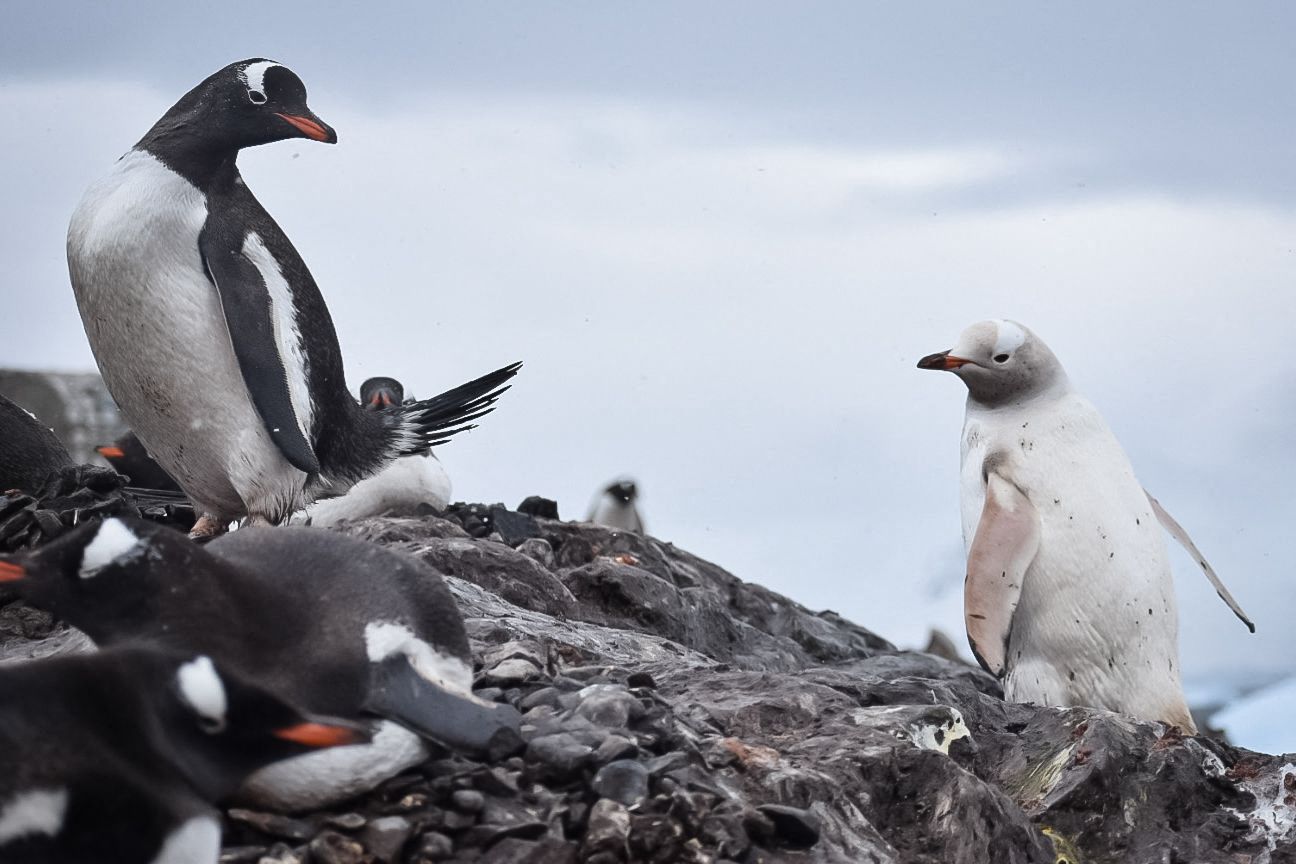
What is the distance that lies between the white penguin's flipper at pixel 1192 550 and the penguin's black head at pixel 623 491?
6073 millimetres

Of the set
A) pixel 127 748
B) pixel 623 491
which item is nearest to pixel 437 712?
pixel 127 748

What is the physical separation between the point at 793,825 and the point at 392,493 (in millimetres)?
4328

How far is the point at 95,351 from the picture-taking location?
239 inches

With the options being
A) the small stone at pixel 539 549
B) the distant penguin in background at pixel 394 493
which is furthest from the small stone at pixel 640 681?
the distant penguin in background at pixel 394 493

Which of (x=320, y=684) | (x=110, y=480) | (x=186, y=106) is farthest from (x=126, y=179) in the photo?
(x=320, y=684)

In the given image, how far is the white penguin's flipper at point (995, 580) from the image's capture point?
5.77 metres

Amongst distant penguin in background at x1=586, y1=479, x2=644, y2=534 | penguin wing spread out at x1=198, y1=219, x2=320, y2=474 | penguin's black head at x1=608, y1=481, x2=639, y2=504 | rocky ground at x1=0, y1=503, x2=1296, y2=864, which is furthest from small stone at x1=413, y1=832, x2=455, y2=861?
penguin's black head at x1=608, y1=481, x2=639, y2=504

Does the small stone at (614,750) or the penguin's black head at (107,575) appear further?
the small stone at (614,750)

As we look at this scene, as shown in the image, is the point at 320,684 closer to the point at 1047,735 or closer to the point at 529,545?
the point at 1047,735

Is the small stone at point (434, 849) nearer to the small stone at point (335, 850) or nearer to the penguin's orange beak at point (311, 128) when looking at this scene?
the small stone at point (335, 850)

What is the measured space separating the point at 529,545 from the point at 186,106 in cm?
232

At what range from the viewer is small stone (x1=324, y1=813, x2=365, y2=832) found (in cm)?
250

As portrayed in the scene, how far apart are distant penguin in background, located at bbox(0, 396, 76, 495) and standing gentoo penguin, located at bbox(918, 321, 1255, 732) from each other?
420 centimetres

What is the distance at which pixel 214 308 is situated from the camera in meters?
5.89
